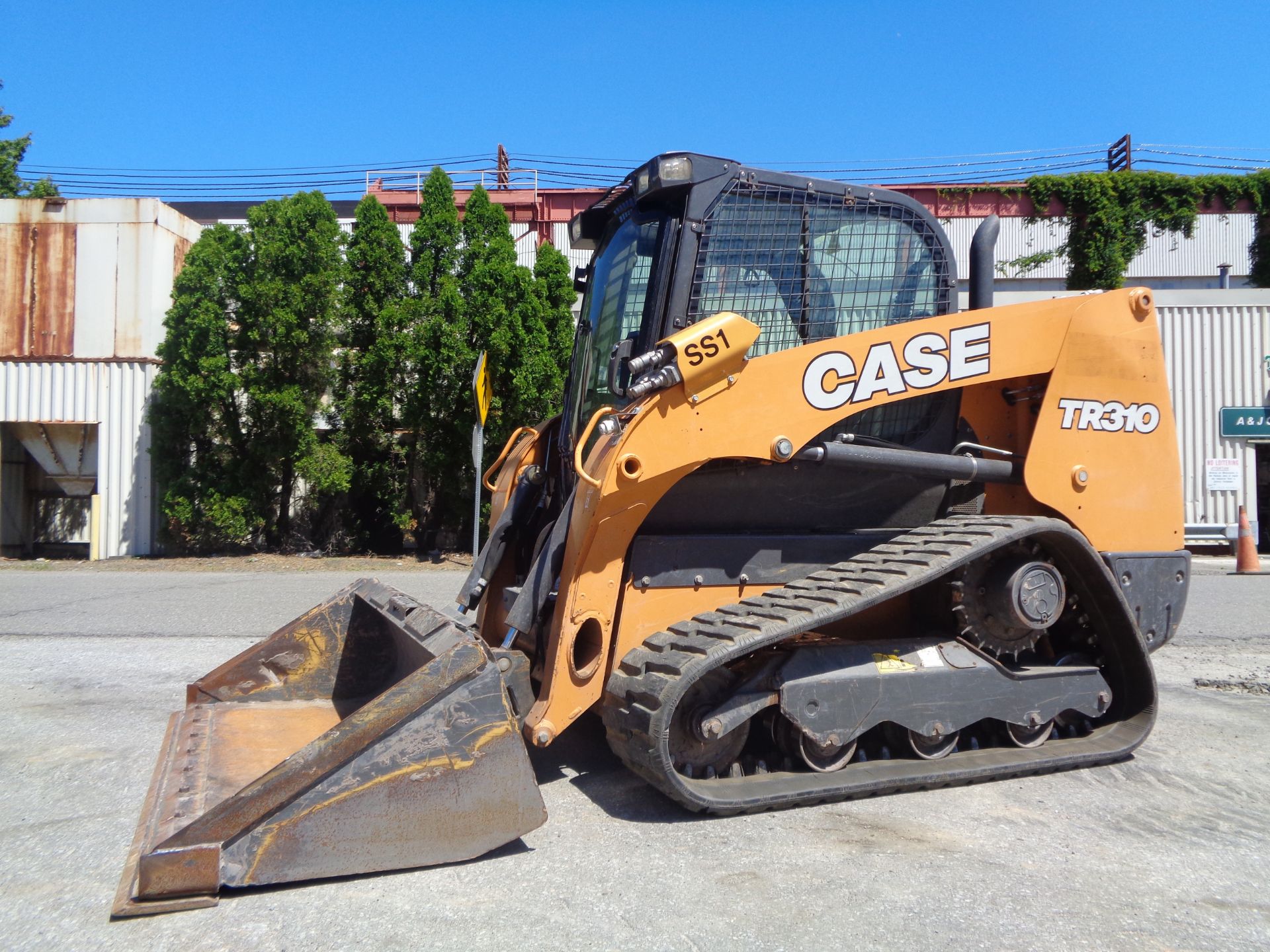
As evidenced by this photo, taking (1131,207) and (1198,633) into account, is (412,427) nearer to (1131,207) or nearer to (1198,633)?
(1198,633)

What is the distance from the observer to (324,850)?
10.6ft

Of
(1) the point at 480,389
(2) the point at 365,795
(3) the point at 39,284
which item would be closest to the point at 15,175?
(3) the point at 39,284

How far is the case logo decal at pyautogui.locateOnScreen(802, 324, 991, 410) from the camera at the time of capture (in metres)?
4.32

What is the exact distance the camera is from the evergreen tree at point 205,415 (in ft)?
50.1

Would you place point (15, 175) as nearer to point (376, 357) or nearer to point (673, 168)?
point (376, 357)

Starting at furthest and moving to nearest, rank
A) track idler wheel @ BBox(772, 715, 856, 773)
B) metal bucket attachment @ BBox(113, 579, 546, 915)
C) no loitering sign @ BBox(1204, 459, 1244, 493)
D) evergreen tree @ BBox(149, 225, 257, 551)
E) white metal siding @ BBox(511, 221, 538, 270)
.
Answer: white metal siding @ BBox(511, 221, 538, 270), no loitering sign @ BBox(1204, 459, 1244, 493), evergreen tree @ BBox(149, 225, 257, 551), track idler wheel @ BBox(772, 715, 856, 773), metal bucket attachment @ BBox(113, 579, 546, 915)

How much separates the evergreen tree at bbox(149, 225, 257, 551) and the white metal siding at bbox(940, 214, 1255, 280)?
1517 centimetres

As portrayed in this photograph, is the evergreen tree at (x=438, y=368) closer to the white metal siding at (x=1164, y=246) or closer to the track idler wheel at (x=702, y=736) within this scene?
the track idler wheel at (x=702, y=736)

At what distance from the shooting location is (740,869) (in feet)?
11.4

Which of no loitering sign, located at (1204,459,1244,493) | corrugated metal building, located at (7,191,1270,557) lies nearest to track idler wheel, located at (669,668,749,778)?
corrugated metal building, located at (7,191,1270,557)

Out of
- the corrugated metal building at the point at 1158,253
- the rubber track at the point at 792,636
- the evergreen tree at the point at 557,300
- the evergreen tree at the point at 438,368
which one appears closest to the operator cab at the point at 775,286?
the rubber track at the point at 792,636

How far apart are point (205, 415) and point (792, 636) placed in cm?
1400

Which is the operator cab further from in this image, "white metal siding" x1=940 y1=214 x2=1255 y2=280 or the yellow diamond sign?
"white metal siding" x1=940 y1=214 x2=1255 y2=280

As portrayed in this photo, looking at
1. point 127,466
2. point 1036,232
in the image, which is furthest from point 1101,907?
point 1036,232
